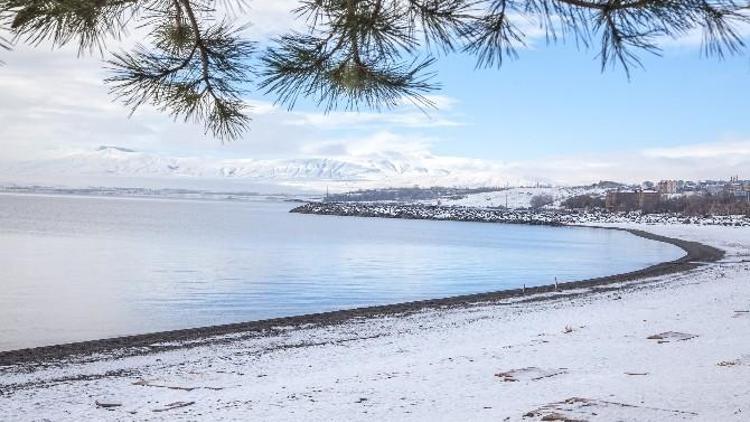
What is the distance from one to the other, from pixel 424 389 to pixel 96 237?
2605 inches

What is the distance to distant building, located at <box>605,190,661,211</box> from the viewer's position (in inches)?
6954

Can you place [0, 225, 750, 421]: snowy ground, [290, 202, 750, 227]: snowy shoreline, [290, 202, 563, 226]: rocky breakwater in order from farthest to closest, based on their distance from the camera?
[290, 202, 563, 226]: rocky breakwater → [290, 202, 750, 227]: snowy shoreline → [0, 225, 750, 421]: snowy ground

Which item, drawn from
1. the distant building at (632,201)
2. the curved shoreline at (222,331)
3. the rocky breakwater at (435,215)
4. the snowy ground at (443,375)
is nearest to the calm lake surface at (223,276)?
the curved shoreline at (222,331)

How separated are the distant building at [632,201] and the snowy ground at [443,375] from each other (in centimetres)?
16182

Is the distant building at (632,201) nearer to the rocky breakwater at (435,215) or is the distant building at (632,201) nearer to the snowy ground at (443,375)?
the rocky breakwater at (435,215)

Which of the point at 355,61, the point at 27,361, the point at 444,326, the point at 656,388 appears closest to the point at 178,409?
the point at 656,388

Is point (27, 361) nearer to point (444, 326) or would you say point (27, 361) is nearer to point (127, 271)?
point (444, 326)

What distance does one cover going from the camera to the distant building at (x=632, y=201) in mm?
176625

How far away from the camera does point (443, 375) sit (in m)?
11.5

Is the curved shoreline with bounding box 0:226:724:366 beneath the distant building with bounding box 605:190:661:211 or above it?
beneath

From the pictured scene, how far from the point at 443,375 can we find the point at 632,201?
185 metres

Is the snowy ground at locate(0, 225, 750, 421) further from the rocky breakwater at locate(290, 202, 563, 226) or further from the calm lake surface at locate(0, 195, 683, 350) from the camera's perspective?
the rocky breakwater at locate(290, 202, 563, 226)

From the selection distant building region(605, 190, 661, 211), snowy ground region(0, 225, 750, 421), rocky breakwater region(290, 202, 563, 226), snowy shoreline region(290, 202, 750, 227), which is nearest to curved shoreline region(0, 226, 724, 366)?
snowy ground region(0, 225, 750, 421)

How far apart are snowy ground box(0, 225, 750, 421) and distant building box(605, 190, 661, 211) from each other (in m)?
162
